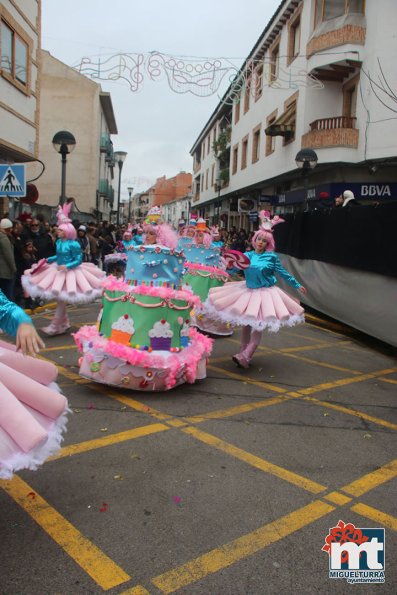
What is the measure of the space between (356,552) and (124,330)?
10.8 feet

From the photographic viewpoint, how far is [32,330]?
2.76 m

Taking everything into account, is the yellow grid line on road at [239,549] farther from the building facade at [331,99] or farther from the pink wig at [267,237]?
the building facade at [331,99]

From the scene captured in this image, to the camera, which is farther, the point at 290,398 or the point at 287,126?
the point at 287,126

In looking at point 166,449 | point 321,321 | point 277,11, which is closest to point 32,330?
point 166,449

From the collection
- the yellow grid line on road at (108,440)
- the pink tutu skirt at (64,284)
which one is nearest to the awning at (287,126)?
the pink tutu skirt at (64,284)

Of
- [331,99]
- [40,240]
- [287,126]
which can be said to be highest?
[331,99]

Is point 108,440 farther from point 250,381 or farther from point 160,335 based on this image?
point 250,381

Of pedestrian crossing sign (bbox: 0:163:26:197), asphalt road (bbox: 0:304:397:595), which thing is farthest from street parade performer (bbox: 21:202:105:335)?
asphalt road (bbox: 0:304:397:595)

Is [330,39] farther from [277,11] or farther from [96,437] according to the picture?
[96,437]

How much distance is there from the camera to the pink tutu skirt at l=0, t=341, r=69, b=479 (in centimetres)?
248

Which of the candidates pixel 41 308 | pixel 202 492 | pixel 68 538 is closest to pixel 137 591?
pixel 68 538

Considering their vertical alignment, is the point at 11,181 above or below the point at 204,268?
above

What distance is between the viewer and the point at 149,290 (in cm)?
548

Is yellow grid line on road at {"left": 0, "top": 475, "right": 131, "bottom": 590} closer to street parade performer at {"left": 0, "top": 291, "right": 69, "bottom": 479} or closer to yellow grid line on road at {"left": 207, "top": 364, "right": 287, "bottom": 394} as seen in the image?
street parade performer at {"left": 0, "top": 291, "right": 69, "bottom": 479}
